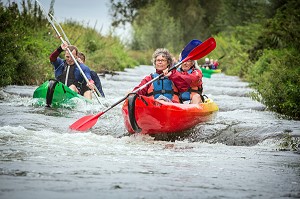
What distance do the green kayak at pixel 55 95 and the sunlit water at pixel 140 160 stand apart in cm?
47

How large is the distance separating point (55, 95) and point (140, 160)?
4.23 metres

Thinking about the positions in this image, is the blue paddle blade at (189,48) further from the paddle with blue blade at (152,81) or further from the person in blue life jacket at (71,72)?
the person in blue life jacket at (71,72)

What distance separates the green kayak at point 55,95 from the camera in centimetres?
888

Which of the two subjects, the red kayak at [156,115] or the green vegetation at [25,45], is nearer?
the red kayak at [156,115]

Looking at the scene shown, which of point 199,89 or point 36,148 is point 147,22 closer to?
point 199,89

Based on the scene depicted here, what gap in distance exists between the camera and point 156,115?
6637mm

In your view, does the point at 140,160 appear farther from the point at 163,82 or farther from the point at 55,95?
the point at 55,95

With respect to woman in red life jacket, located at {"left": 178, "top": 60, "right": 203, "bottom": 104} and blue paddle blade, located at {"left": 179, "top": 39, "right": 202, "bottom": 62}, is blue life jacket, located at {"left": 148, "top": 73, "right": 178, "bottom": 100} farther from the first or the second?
blue paddle blade, located at {"left": 179, "top": 39, "right": 202, "bottom": 62}

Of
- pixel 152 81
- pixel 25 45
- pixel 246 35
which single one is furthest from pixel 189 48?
pixel 246 35

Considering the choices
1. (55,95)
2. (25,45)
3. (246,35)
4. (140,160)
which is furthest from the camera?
(246,35)

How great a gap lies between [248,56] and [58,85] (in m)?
13.4

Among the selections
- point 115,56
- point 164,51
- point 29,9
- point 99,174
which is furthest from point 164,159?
point 115,56

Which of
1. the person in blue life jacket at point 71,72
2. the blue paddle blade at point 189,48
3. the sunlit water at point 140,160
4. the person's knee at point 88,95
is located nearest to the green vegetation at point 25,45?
the person in blue life jacket at point 71,72

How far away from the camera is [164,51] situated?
7.62 metres
